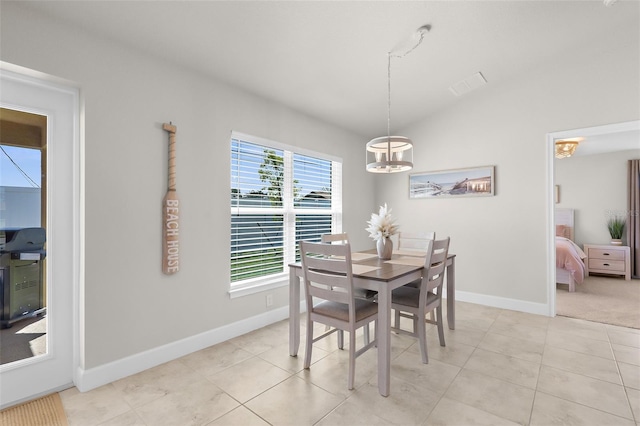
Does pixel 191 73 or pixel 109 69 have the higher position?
pixel 191 73

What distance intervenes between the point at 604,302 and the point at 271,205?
454 cm

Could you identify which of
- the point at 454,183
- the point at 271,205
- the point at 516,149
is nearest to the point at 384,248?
the point at 271,205

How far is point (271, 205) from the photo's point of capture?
3420 millimetres

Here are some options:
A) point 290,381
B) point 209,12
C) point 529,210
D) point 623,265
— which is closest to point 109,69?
point 209,12

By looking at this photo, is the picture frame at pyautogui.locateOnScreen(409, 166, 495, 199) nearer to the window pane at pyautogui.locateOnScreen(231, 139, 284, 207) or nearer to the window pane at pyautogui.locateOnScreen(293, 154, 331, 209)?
the window pane at pyautogui.locateOnScreen(293, 154, 331, 209)

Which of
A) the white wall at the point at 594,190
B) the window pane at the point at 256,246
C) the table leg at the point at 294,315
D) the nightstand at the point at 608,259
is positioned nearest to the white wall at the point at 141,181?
the window pane at the point at 256,246

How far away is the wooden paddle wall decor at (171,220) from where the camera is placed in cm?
243

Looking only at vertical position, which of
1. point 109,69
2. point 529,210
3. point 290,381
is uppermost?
point 109,69

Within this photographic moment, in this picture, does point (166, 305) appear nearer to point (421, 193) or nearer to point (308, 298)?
point (308, 298)

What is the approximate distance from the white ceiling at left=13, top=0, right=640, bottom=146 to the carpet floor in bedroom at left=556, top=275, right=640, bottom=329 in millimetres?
2952

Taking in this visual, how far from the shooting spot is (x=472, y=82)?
368 cm

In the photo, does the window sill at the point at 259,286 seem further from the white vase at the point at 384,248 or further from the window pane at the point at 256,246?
the white vase at the point at 384,248

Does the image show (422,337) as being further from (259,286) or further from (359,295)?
(259,286)

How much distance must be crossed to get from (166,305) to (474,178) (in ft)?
12.7
